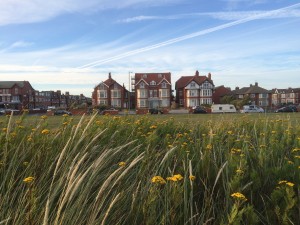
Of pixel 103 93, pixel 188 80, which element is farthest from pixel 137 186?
pixel 188 80

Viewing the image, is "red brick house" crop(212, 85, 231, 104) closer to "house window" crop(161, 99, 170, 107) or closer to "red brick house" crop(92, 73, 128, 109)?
"house window" crop(161, 99, 170, 107)

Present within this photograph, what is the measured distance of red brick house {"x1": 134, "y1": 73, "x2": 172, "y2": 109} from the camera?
8825cm

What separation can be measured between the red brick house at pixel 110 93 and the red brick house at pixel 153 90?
14.3 feet

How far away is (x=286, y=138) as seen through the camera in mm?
5320

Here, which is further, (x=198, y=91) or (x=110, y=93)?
(x=110, y=93)

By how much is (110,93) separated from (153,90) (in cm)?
1207

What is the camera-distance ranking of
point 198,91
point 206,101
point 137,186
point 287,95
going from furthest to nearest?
Result: point 287,95, point 206,101, point 198,91, point 137,186

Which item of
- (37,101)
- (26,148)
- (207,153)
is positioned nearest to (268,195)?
(207,153)

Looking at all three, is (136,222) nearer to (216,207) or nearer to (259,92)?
(216,207)

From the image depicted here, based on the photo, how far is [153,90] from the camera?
8869 centimetres

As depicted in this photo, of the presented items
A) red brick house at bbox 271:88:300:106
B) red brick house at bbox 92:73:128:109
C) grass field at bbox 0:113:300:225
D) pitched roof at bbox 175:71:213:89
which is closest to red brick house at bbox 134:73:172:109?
red brick house at bbox 92:73:128:109

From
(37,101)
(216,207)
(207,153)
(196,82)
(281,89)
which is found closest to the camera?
(216,207)

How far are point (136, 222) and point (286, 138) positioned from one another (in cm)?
365

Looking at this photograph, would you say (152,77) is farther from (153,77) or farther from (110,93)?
(110,93)
